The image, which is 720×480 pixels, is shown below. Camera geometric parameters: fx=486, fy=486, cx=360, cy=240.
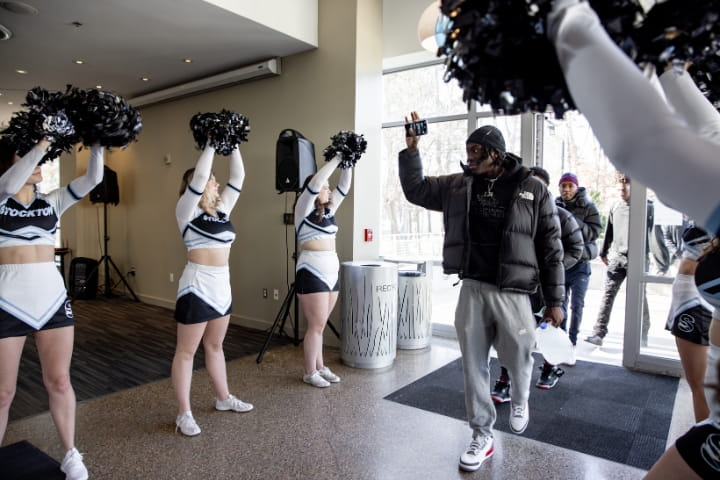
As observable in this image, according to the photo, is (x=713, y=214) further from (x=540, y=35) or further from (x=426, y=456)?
(x=426, y=456)

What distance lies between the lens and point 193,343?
2807 mm

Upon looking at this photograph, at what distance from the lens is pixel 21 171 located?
6.72 ft

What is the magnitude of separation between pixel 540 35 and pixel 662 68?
0.66ft

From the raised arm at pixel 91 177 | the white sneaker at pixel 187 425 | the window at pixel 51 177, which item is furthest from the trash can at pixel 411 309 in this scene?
the window at pixel 51 177

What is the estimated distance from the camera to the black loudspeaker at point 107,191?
702 cm

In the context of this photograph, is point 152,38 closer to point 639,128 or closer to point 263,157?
point 263,157

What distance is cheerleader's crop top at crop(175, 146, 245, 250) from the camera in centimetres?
268

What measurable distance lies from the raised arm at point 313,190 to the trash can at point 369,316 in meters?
0.72

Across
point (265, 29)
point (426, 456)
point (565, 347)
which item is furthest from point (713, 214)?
point (265, 29)

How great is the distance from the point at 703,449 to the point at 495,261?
59.3 inches

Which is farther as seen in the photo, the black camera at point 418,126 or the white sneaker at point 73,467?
the black camera at point 418,126

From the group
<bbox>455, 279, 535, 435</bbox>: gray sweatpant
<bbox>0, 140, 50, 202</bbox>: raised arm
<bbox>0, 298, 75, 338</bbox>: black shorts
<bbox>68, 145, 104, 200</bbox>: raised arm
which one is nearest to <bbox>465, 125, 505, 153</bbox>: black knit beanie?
<bbox>455, 279, 535, 435</bbox>: gray sweatpant

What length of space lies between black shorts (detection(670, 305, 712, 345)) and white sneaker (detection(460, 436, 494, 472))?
1037mm

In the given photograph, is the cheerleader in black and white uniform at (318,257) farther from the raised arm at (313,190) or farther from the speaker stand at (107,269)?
the speaker stand at (107,269)
